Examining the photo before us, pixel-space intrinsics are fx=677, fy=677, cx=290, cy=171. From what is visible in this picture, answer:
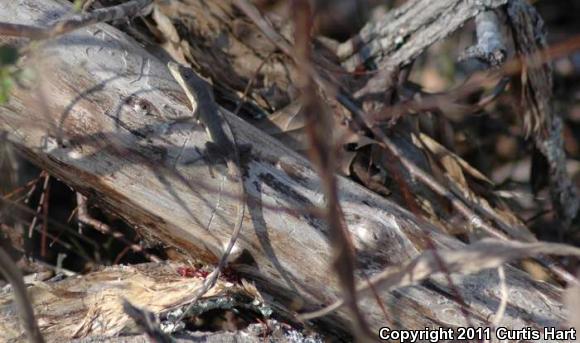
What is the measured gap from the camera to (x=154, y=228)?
9.03 ft

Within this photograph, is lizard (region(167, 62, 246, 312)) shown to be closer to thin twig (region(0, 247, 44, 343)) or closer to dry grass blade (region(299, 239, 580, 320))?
thin twig (region(0, 247, 44, 343))

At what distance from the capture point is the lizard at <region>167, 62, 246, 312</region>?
8.43 ft

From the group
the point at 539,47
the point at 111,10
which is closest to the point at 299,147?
the point at 111,10

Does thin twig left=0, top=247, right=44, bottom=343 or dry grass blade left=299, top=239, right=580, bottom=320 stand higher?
dry grass blade left=299, top=239, right=580, bottom=320

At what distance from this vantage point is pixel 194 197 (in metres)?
2.64

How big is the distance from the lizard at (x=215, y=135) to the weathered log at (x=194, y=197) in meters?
0.05

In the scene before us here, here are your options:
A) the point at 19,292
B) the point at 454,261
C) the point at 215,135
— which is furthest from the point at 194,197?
the point at 454,261

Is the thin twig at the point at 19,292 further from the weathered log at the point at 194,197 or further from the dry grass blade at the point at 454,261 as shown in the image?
the dry grass blade at the point at 454,261

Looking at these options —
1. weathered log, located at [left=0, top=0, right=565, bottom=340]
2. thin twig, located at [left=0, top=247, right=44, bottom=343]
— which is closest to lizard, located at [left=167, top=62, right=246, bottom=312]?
weathered log, located at [left=0, top=0, right=565, bottom=340]

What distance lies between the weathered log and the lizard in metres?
0.05

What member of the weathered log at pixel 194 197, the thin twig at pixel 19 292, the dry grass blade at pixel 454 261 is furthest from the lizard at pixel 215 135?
the dry grass blade at pixel 454 261

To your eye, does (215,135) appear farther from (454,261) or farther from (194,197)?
(454,261)

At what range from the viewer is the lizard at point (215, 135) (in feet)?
8.43

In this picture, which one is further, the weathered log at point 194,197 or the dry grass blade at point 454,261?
the weathered log at point 194,197
